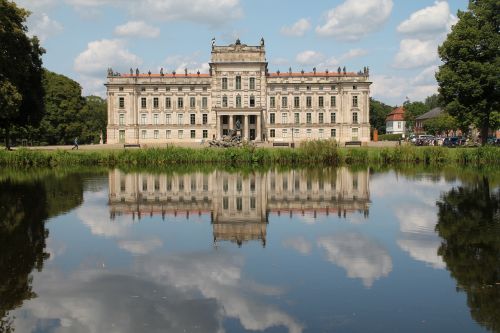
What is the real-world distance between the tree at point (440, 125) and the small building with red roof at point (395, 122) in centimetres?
2597

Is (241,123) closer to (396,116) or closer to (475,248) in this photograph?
(475,248)

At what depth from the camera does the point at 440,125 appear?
3329 inches

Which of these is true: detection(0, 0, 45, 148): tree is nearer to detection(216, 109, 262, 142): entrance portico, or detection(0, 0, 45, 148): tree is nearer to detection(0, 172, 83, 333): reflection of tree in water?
detection(0, 172, 83, 333): reflection of tree in water

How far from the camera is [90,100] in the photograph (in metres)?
100

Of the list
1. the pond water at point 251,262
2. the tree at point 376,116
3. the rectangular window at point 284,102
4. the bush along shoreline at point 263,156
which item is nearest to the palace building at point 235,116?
the rectangular window at point 284,102

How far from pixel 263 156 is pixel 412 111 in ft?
245

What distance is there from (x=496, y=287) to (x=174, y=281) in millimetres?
5325

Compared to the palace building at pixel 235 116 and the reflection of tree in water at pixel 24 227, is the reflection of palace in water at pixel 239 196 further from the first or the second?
the palace building at pixel 235 116

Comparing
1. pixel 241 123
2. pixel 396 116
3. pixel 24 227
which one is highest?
pixel 396 116

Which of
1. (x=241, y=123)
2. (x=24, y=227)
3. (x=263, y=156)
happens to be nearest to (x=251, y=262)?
(x=24, y=227)

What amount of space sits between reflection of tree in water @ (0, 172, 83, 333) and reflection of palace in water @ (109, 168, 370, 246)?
1937 mm

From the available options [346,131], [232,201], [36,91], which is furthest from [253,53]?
[232,201]

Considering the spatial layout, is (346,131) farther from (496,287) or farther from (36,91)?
(496,287)

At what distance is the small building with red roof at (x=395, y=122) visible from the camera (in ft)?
402
